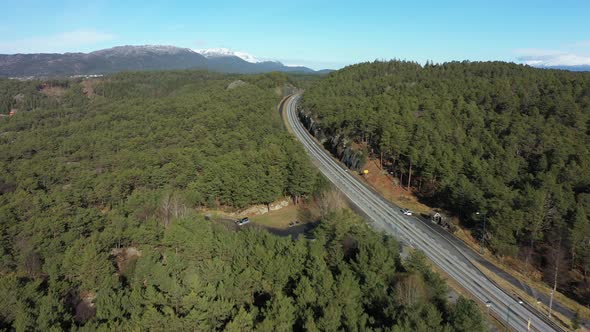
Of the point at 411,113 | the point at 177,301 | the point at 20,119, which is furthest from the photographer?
the point at 20,119

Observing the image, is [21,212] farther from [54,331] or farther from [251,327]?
[251,327]

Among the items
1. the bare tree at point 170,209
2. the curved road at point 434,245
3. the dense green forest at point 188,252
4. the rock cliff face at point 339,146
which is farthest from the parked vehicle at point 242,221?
the rock cliff face at point 339,146

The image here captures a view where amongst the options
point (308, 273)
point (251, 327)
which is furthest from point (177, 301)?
point (308, 273)

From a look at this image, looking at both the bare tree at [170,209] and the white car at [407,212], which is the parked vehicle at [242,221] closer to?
the bare tree at [170,209]

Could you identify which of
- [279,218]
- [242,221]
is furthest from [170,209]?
[279,218]

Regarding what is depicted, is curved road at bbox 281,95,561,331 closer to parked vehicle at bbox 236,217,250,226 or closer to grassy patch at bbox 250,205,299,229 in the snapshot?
grassy patch at bbox 250,205,299,229

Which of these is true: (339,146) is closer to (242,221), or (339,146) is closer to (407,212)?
(407,212)
